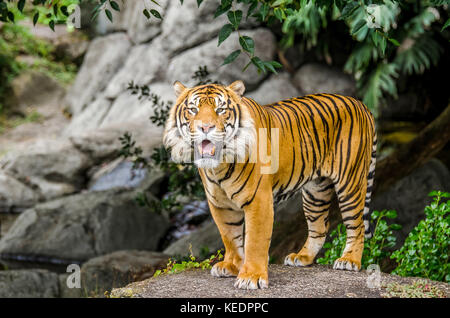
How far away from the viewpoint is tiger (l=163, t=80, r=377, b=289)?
330cm

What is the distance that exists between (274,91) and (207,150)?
7.51 m

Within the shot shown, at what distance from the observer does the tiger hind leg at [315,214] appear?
415cm

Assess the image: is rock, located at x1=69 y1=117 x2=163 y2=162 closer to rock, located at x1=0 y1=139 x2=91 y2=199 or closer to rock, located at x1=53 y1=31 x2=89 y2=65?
rock, located at x1=0 y1=139 x2=91 y2=199

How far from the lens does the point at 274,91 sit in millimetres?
10539

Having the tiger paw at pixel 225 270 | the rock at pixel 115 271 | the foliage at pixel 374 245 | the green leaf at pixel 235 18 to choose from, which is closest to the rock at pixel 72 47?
the rock at pixel 115 271

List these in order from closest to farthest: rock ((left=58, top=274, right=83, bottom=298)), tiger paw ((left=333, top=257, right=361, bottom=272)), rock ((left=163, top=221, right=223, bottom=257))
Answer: tiger paw ((left=333, top=257, right=361, bottom=272)), rock ((left=58, top=274, right=83, bottom=298)), rock ((left=163, top=221, right=223, bottom=257))

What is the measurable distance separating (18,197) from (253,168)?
7.33m

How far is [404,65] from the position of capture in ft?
32.8

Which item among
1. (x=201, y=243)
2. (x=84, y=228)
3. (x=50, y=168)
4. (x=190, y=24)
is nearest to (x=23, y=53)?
(x=190, y=24)

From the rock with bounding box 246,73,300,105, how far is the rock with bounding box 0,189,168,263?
331 centimetres

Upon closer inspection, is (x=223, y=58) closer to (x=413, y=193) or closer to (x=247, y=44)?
(x=413, y=193)

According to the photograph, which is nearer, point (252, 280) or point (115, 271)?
point (252, 280)

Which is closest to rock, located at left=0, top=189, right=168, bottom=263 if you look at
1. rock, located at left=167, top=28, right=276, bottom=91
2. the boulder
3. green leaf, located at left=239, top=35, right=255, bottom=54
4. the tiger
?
the boulder
